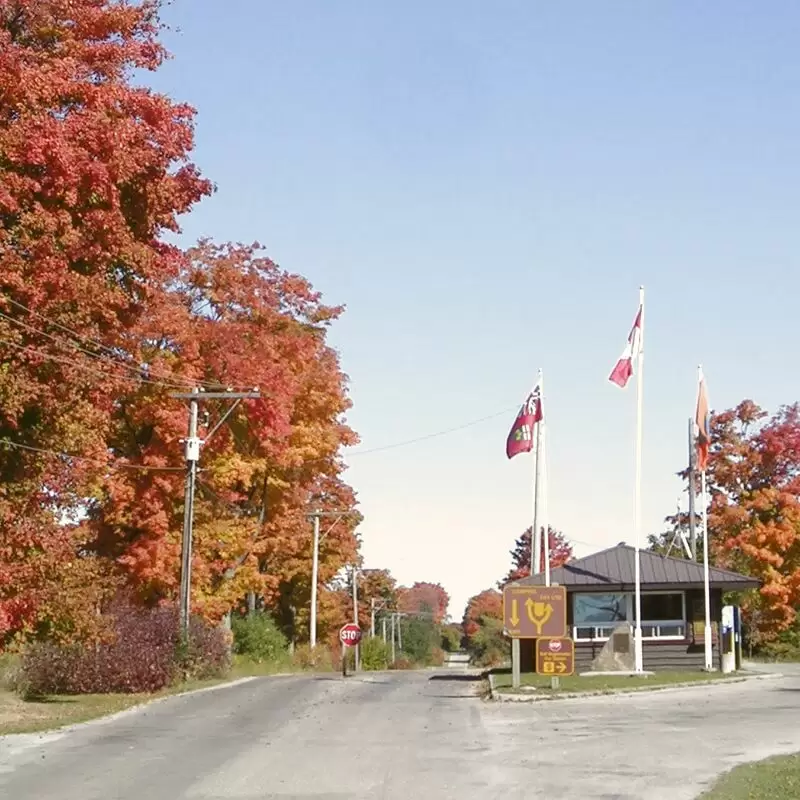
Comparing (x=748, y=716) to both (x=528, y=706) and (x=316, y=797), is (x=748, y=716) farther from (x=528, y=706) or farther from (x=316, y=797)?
(x=316, y=797)

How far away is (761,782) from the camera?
1376 cm

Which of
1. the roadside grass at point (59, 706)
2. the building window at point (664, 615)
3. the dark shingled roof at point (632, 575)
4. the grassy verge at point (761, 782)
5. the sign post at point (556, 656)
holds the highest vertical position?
the dark shingled roof at point (632, 575)

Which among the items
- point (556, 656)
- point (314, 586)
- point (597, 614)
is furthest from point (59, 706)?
point (314, 586)

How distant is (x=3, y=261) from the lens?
21969 millimetres

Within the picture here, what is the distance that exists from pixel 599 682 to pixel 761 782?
1786 cm

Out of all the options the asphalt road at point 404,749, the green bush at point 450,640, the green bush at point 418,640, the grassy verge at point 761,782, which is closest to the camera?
the grassy verge at point 761,782

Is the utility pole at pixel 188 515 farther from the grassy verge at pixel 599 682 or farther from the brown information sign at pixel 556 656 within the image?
the brown information sign at pixel 556 656

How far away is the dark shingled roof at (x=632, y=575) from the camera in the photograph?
122ft

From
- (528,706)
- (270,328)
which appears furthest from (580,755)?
(270,328)

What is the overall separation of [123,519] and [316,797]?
28.9 m

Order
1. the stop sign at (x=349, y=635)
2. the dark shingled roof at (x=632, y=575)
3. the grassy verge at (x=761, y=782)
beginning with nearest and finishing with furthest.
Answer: the grassy verge at (x=761, y=782) < the dark shingled roof at (x=632, y=575) < the stop sign at (x=349, y=635)

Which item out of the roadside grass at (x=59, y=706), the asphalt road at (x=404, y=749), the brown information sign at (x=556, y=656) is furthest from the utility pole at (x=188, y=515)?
the brown information sign at (x=556, y=656)

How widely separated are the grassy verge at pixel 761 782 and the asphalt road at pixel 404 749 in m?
0.34

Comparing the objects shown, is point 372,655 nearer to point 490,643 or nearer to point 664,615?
point 490,643
